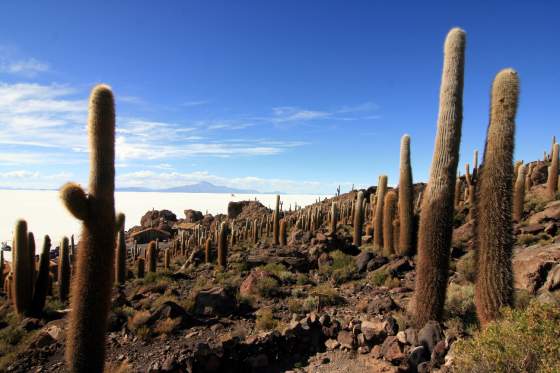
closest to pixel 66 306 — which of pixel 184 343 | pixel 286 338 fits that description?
pixel 184 343

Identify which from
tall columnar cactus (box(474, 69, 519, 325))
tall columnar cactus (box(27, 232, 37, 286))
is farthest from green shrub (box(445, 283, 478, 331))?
tall columnar cactus (box(27, 232, 37, 286))

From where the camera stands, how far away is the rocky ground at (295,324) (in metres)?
8.13

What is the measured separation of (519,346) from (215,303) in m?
8.45

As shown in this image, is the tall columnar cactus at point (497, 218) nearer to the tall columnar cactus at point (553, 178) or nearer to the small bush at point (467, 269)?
the small bush at point (467, 269)

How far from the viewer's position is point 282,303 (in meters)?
12.7

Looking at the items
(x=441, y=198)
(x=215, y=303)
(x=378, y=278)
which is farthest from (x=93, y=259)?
(x=378, y=278)

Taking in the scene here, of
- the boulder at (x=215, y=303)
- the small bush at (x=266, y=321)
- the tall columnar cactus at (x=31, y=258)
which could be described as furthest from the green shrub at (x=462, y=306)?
the tall columnar cactus at (x=31, y=258)

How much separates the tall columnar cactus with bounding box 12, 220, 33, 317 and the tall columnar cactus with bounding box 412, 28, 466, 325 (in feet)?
41.8

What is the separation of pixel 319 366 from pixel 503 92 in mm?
6723

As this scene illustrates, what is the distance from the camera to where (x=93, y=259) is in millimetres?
7430

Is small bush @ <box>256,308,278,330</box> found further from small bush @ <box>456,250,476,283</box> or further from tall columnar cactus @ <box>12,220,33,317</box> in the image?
tall columnar cactus @ <box>12,220,33,317</box>

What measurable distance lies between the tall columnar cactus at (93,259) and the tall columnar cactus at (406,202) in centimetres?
1160

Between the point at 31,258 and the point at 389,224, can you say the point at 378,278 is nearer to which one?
the point at 389,224

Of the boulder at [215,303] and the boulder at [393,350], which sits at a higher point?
the boulder at [393,350]
